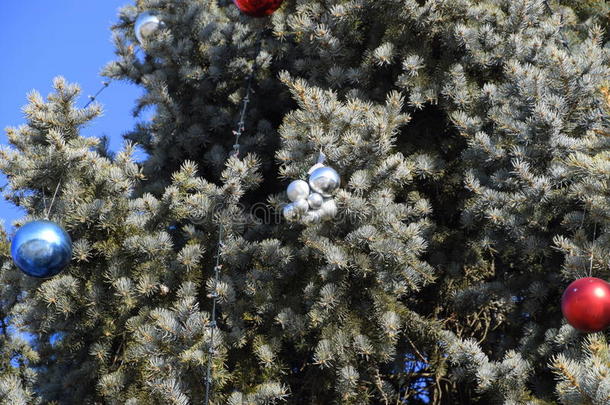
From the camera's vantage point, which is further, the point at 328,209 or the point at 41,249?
the point at 328,209

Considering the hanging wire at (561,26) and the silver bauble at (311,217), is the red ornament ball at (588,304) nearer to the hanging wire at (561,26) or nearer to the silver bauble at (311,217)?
the silver bauble at (311,217)

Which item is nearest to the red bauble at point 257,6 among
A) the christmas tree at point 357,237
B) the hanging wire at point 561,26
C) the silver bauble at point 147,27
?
the christmas tree at point 357,237

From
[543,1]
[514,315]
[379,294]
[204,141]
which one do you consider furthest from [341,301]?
[543,1]

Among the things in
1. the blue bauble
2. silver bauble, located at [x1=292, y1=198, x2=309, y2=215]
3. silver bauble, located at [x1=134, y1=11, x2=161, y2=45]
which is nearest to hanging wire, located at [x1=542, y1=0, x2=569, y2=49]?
A: silver bauble, located at [x1=292, y1=198, x2=309, y2=215]

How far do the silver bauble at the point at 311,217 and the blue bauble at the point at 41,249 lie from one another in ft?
2.88

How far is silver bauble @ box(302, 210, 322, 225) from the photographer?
3.24 m

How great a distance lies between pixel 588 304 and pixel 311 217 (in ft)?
3.33

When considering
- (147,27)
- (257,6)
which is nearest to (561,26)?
(257,6)

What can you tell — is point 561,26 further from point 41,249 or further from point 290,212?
point 41,249

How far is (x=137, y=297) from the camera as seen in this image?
346cm

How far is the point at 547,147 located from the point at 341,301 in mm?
1018

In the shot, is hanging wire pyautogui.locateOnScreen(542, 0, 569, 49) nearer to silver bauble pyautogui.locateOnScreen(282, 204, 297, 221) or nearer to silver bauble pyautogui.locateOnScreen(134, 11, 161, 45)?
silver bauble pyautogui.locateOnScreen(282, 204, 297, 221)

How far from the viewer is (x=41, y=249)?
3148 millimetres

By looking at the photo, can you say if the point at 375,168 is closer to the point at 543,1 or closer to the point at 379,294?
the point at 379,294
